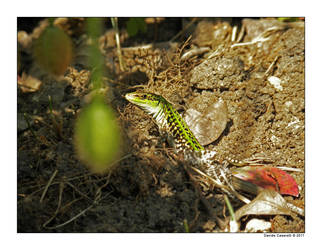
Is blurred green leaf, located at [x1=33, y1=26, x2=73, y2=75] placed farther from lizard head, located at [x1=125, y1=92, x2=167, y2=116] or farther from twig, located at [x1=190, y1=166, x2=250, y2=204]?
lizard head, located at [x1=125, y1=92, x2=167, y2=116]

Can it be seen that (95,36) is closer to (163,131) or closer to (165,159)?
(165,159)

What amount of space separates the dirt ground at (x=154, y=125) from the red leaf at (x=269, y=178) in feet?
0.21

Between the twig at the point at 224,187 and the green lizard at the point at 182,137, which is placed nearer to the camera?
the twig at the point at 224,187

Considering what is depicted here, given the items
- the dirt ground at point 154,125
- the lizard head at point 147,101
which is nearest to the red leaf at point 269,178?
the dirt ground at point 154,125

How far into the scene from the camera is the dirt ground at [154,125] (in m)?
1.55

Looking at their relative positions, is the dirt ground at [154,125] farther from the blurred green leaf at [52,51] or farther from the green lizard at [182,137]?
the blurred green leaf at [52,51]

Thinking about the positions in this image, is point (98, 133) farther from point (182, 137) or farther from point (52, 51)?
point (182, 137)

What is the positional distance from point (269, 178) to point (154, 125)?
761 mm

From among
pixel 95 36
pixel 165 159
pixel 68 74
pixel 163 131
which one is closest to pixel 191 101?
pixel 163 131

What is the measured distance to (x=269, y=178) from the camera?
1688 millimetres

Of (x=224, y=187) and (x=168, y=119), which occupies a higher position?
(x=168, y=119)

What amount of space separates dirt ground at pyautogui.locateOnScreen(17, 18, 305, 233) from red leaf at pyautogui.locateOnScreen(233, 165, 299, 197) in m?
0.06

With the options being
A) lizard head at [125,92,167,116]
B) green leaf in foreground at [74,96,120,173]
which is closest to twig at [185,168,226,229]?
lizard head at [125,92,167,116]

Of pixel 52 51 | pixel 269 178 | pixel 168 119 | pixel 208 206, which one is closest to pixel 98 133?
pixel 52 51
